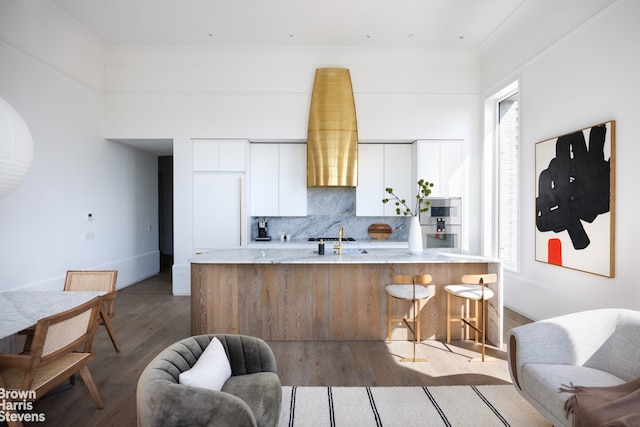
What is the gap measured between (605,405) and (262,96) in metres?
5.20

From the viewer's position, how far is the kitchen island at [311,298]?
132 inches

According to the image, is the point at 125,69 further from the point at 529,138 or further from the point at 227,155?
the point at 529,138

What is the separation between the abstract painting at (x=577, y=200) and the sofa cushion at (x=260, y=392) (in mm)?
3169

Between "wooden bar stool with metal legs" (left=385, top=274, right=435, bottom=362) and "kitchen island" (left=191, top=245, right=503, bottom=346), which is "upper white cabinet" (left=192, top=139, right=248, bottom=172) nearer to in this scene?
"kitchen island" (left=191, top=245, right=503, bottom=346)

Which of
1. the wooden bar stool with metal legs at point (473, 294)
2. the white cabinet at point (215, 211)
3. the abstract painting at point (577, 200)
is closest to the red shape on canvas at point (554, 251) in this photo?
the abstract painting at point (577, 200)

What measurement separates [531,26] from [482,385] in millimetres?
4223

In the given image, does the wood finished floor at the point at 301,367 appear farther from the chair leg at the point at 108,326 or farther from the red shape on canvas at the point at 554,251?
the red shape on canvas at the point at 554,251

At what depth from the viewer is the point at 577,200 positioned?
3.30 m

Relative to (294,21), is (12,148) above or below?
below

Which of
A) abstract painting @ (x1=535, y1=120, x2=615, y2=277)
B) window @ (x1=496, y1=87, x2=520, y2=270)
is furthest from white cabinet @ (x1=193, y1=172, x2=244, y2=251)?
abstract painting @ (x1=535, y1=120, x2=615, y2=277)

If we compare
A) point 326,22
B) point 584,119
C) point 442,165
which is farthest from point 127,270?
point 584,119

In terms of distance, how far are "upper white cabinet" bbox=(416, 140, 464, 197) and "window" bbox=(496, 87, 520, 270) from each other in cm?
58

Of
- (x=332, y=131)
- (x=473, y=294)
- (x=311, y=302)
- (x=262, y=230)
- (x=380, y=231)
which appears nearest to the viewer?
(x=473, y=294)

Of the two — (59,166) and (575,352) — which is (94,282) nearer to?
(59,166)
